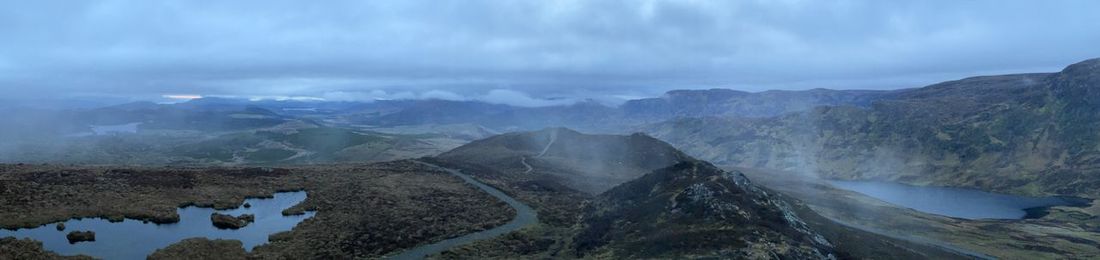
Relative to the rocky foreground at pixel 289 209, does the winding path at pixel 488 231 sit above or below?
below

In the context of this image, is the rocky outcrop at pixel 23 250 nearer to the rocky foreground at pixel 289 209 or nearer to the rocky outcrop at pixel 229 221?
the rocky foreground at pixel 289 209

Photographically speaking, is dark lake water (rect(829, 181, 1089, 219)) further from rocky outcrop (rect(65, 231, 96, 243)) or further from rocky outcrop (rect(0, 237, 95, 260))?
rocky outcrop (rect(0, 237, 95, 260))

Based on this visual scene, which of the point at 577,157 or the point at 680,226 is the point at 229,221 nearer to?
the point at 680,226

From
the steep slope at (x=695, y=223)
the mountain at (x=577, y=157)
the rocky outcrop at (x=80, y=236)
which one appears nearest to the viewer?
the rocky outcrop at (x=80, y=236)

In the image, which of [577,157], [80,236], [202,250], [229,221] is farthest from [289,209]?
[577,157]

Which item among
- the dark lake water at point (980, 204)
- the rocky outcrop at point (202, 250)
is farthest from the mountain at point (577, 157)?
the dark lake water at point (980, 204)

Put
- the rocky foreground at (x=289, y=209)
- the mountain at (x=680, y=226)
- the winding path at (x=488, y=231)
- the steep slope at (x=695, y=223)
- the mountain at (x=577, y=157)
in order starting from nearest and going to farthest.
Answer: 1. the steep slope at (x=695, y=223)
2. the mountain at (x=680, y=226)
3. the rocky foreground at (x=289, y=209)
4. the winding path at (x=488, y=231)
5. the mountain at (x=577, y=157)

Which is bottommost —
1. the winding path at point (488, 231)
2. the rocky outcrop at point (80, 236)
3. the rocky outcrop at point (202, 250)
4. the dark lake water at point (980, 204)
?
the dark lake water at point (980, 204)
